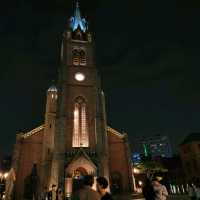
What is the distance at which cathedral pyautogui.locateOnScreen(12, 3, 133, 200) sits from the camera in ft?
94.8

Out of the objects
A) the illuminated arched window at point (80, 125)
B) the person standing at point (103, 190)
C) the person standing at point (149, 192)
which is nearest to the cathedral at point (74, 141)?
the illuminated arched window at point (80, 125)

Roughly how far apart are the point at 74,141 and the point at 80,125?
2775mm

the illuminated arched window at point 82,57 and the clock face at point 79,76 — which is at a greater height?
the illuminated arched window at point 82,57

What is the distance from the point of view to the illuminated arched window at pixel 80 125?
→ 1248 inches

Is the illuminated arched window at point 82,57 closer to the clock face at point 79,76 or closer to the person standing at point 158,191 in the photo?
the clock face at point 79,76

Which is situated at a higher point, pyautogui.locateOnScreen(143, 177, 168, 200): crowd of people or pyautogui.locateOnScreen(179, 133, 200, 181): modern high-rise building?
pyautogui.locateOnScreen(179, 133, 200, 181): modern high-rise building

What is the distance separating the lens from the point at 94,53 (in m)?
40.8

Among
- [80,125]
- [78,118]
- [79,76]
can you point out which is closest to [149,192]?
[80,125]

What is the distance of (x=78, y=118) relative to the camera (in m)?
33.5

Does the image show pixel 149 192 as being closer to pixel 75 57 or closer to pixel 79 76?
pixel 79 76

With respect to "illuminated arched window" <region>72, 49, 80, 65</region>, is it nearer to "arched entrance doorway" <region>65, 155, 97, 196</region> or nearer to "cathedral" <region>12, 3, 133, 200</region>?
"cathedral" <region>12, 3, 133, 200</region>

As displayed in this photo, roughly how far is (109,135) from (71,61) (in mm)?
15226

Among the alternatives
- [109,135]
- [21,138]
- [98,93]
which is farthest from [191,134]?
[21,138]

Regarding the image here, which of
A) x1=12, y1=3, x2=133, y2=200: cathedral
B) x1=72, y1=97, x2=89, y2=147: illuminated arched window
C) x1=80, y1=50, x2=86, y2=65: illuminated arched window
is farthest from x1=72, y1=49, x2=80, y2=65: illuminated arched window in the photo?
x1=72, y1=97, x2=89, y2=147: illuminated arched window
